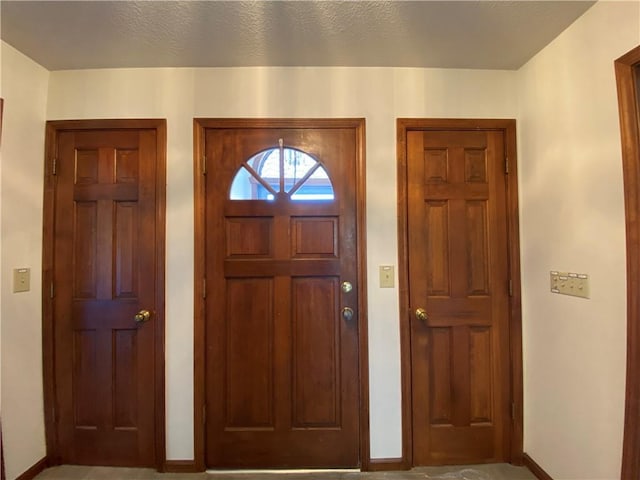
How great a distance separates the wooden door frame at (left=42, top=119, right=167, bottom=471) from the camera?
1.89m

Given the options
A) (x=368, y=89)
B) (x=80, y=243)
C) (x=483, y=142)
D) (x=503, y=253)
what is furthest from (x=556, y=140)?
(x=80, y=243)

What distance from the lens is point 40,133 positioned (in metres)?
1.93

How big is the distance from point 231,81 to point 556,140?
1872 mm

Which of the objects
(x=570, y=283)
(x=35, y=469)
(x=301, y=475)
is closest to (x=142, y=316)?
(x=35, y=469)

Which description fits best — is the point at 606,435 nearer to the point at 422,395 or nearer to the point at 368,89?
the point at 422,395

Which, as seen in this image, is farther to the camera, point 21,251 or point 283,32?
point 21,251

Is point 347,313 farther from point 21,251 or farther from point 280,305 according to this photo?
point 21,251

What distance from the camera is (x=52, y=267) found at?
1938 millimetres

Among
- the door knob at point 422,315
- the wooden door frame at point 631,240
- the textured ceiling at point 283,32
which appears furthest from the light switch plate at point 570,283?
the textured ceiling at point 283,32

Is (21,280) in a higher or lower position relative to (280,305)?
higher

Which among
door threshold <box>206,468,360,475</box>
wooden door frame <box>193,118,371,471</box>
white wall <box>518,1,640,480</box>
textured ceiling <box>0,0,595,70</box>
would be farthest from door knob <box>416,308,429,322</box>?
textured ceiling <box>0,0,595,70</box>

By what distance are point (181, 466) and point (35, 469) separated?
0.82 m

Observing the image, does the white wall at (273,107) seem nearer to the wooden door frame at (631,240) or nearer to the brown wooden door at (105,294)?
the brown wooden door at (105,294)

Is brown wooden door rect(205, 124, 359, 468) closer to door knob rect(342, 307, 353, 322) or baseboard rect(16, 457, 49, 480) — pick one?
door knob rect(342, 307, 353, 322)
